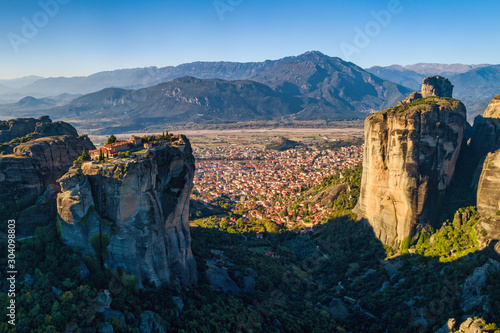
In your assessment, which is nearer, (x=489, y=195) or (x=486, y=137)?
(x=489, y=195)

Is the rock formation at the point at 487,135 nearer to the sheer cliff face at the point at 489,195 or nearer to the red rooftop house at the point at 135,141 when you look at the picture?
the sheer cliff face at the point at 489,195

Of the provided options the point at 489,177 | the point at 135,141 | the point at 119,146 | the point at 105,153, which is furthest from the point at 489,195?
the point at 105,153

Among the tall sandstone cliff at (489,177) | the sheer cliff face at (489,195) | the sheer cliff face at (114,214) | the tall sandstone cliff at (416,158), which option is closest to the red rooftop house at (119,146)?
the sheer cliff face at (114,214)

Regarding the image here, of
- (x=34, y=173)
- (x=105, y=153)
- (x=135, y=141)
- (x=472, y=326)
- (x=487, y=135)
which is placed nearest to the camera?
(x=472, y=326)

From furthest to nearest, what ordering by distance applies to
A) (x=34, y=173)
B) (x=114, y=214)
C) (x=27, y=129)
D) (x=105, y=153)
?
1. (x=27, y=129)
2. (x=34, y=173)
3. (x=105, y=153)
4. (x=114, y=214)

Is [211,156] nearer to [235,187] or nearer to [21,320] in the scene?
[235,187]

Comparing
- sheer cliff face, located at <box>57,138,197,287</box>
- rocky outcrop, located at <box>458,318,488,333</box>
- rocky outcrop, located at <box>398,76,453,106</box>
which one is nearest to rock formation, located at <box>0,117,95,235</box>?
sheer cliff face, located at <box>57,138,197,287</box>

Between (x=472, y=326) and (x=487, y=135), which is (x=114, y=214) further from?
(x=487, y=135)
